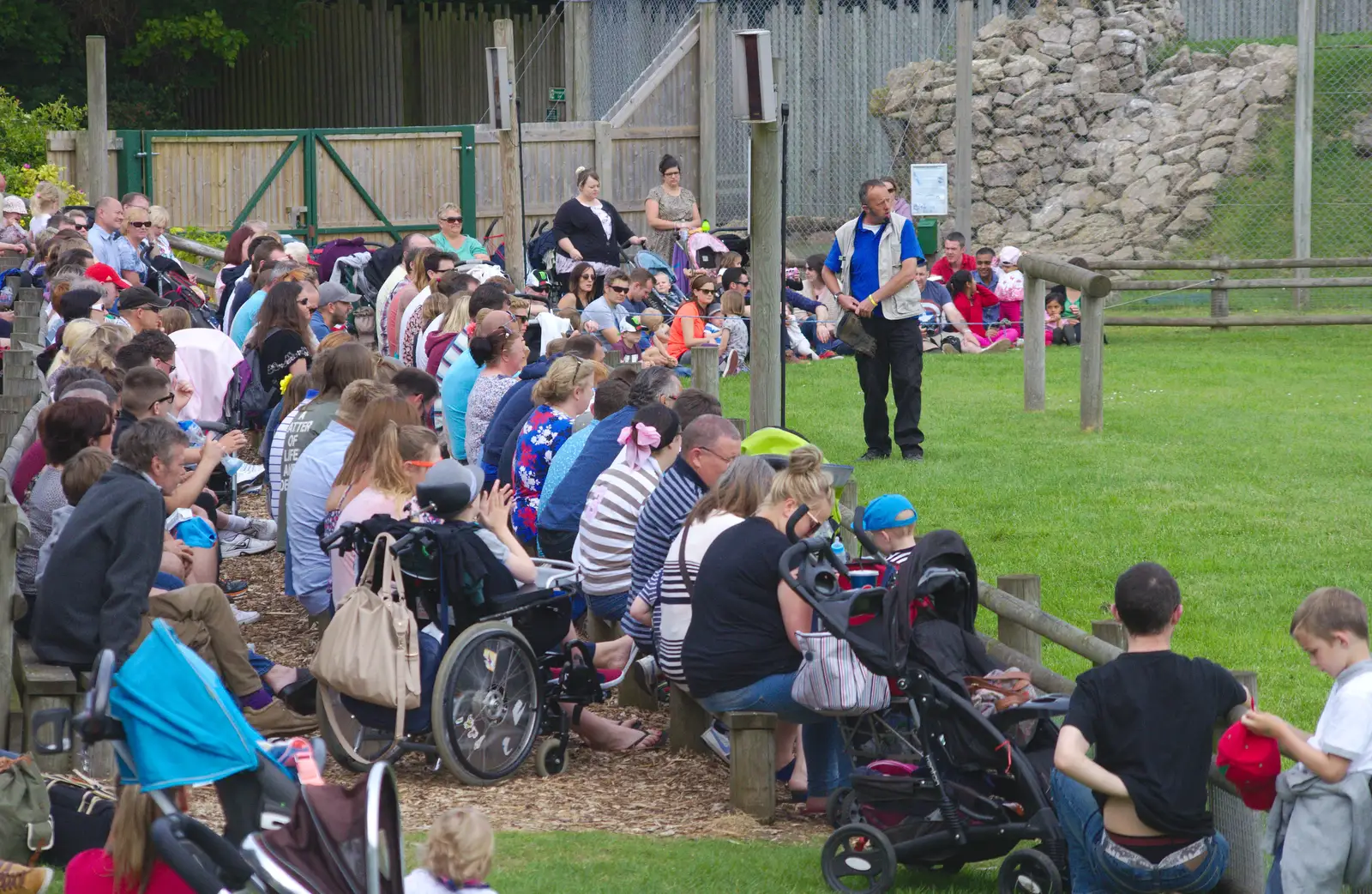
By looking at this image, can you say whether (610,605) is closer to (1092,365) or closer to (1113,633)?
(1113,633)

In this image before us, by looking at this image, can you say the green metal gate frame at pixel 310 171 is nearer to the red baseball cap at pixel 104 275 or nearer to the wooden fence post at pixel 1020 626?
the red baseball cap at pixel 104 275

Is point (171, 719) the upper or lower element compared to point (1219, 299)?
lower

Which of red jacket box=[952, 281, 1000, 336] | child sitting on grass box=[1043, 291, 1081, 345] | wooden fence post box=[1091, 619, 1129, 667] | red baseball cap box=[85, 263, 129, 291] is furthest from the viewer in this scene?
red jacket box=[952, 281, 1000, 336]

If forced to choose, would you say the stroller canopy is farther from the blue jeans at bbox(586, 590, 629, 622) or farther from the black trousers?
the black trousers

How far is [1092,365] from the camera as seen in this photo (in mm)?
12906

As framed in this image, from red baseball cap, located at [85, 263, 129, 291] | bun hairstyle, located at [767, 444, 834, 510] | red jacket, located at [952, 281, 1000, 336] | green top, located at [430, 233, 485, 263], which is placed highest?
green top, located at [430, 233, 485, 263]

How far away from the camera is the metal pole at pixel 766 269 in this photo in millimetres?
8930

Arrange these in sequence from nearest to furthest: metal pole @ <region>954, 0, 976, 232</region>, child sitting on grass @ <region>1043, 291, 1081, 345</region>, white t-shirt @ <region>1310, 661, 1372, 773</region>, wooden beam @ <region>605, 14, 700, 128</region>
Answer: white t-shirt @ <region>1310, 661, 1372, 773</region> → child sitting on grass @ <region>1043, 291, 1081, 345</region> → metal pole @ <region>954, 0, 976, 232</region> → wooden beam @ <region>605, 14, 700, 128</region>

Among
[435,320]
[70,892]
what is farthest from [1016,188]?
[70,892]

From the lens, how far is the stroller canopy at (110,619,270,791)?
3762 millimetres

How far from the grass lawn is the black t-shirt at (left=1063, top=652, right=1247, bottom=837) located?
2.19 metres

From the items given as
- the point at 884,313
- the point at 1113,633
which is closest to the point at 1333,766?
the point at 1113,633

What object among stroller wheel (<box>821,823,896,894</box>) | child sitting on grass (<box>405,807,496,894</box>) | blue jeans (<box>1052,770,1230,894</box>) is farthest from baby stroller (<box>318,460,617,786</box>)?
child sitting on grass (<box>405,807,496,894</box>)

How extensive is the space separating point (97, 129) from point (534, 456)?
43.2ft
